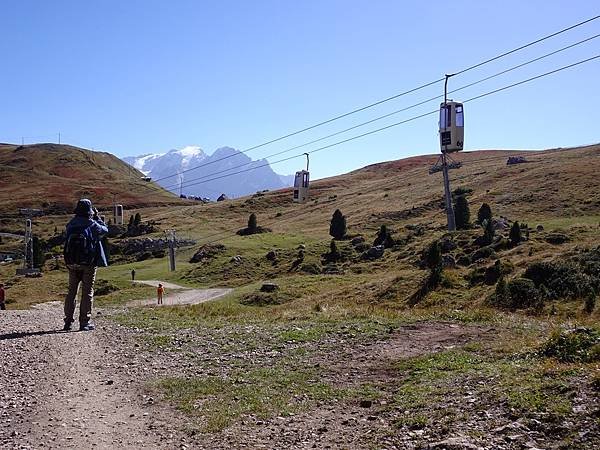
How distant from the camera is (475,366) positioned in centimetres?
784

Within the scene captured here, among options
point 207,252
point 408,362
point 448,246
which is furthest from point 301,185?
point 408,362

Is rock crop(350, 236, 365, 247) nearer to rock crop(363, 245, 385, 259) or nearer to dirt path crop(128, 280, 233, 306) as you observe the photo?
rock crop(363, 245, 385, 259)

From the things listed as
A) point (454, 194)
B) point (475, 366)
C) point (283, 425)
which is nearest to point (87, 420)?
point (283, 425)

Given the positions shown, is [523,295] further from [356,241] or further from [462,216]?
[356,241]

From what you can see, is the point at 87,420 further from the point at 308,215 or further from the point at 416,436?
the point at 308,215

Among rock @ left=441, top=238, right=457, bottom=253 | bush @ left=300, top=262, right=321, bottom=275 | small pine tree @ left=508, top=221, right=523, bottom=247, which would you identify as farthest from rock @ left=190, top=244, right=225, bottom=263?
small pine tree @ left=508, top=221, right=523, bottom=247

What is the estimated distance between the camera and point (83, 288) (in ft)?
41.8

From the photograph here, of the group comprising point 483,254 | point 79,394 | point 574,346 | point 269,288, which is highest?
point 483,254

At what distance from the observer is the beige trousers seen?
1223 cm

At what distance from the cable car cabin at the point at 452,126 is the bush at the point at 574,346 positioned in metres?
21.8

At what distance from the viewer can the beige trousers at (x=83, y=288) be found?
Answer: 1223 cm

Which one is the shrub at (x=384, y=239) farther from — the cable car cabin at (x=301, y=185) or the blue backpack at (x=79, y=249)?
the blue backpack at (x=79, y=249)

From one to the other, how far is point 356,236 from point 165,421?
195 ft

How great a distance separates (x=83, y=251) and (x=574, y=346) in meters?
8.90
